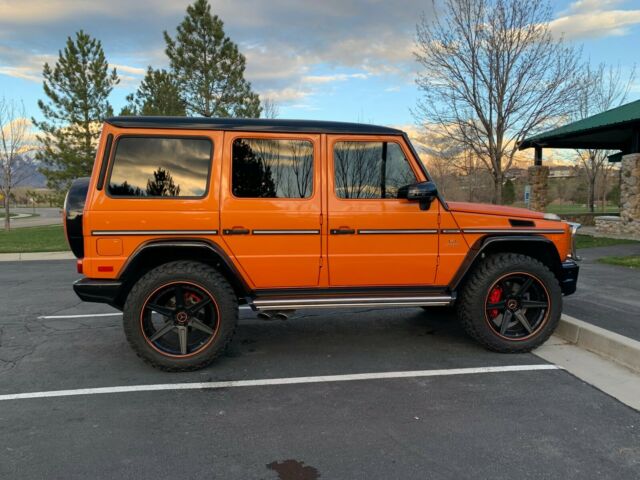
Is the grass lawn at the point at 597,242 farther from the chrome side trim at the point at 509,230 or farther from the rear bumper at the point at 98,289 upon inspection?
the rear bumper at the point at 98,289

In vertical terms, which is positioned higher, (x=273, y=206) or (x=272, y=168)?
(x=272, y=168)

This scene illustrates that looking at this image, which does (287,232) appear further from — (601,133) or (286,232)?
(601,133)

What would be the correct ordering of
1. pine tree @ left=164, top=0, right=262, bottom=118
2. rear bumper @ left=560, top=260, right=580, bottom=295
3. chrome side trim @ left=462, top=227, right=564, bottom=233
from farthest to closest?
pine tree @ left=164, top=0, right=262, bottom=118 → rear bumper @ left=560, top=260, right=580, bottom=295 → chrome side trim @ left=462, top=227, right=564, bottom=233

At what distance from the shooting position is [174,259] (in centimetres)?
423

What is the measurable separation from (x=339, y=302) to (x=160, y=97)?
18220mm

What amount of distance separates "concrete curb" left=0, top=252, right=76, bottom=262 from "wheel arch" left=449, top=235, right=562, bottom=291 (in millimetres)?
11577

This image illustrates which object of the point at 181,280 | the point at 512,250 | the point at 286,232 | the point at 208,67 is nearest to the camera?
the point at 181,280

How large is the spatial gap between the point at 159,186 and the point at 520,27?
14.2m

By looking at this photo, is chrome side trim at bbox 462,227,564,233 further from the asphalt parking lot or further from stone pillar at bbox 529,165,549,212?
stone pillar at bbox 529,165,549,212

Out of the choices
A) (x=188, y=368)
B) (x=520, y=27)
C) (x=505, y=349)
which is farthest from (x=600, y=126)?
(x=188, y=368)

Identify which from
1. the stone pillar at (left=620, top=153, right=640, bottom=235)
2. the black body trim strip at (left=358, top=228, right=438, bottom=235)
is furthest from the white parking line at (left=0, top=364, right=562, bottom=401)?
the stone pillar at (left=620, top=153, right=640, bottom=235)

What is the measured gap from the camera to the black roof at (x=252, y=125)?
4035mm

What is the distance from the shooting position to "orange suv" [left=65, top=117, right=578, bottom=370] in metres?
4.00

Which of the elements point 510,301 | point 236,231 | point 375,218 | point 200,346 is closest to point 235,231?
point 236,231
